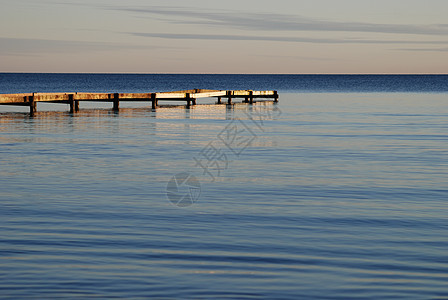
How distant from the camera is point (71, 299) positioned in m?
7.44

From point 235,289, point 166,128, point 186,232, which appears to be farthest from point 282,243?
point 166,128

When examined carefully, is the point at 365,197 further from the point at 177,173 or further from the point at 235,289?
the point at 235,289

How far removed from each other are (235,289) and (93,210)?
5440mm

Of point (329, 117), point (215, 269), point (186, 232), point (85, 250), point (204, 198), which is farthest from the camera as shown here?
point (329, 117)

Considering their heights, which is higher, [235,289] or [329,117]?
[329,117]

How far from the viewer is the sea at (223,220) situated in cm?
812

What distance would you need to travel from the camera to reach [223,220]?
38.8ft

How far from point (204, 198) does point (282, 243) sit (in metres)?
4.20

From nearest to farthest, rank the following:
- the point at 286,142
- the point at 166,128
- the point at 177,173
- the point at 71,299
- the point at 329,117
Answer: the point at 71,299 → the point at 177,173 → the point at 286,142 → the point at 166,128 → the point at 329,117

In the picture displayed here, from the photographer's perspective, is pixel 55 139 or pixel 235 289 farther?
pixel 55 139

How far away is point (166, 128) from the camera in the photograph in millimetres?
32250

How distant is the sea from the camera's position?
8.12 meters

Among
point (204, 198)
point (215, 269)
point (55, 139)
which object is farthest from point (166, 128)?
point (215, 269)

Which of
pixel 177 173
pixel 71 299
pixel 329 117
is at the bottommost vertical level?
pixel 71 299
